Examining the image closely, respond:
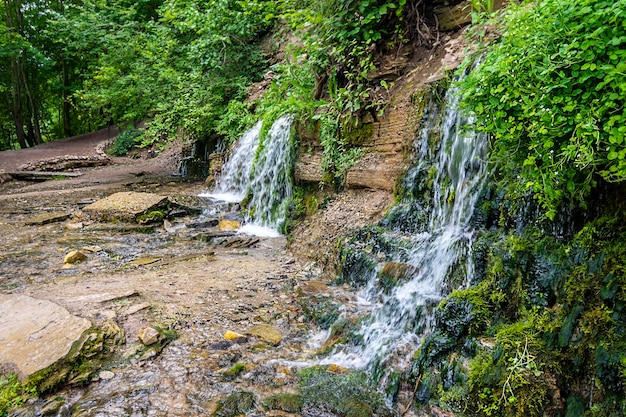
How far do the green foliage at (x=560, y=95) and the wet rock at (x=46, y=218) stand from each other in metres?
8.65

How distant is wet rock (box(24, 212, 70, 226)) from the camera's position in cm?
805

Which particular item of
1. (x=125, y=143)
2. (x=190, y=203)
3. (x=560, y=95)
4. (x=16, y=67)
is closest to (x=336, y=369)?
(x=560, y=95)

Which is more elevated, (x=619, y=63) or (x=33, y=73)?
(x=33, y=73)

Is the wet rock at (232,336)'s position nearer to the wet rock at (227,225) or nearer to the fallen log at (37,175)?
the wet rock at (227,225)

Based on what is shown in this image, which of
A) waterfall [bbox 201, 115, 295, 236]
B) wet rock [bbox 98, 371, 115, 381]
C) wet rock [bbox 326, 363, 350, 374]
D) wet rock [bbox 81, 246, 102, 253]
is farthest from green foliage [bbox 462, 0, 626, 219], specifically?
wet rock [bbox 81, 246, 102, 253]

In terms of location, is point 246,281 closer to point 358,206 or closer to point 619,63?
point 358,206

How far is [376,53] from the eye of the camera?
20.4 feet

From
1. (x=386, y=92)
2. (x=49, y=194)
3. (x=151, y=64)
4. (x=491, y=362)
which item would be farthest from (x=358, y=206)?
(x=151, y=64)

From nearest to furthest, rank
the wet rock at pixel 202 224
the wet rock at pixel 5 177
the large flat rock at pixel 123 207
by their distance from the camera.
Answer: the wet rock at pixel 202 224 < the large flat rock at pixel 123 207 < the wet rock at pixel 5 177

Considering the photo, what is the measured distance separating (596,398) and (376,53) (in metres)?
5.40

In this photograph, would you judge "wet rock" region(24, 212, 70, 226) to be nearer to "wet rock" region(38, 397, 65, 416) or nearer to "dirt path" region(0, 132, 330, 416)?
"dirt path" region(0, 132, 330, 416)

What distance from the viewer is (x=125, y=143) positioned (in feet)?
67.4

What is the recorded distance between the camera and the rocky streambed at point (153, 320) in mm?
2926

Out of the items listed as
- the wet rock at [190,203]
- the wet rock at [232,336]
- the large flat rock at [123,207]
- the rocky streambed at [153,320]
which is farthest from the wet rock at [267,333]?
the wet rock at [190,203]
